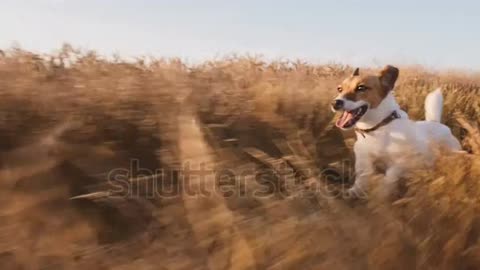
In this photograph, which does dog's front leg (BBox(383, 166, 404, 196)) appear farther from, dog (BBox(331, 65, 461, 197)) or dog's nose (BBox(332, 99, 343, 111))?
dog's nose (BBox(332, 99, 343, 111))

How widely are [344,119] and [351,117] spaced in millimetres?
55

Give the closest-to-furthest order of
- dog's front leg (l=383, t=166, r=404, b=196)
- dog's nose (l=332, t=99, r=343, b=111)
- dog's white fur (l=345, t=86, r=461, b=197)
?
dog's front leg (l=383, t=166, r=404, b=196)
dog's white fur (l=345, t=86, r=461, b=197)
dog's nose (l=332, t=99, r=343, b=111)

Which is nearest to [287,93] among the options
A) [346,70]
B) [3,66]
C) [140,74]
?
[140,74]

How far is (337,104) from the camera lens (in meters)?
4.11

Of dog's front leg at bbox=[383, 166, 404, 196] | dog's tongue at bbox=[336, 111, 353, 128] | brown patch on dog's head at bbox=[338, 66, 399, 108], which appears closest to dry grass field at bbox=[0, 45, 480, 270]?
dog's front leg at bbox=[383, 166, 404, 196]

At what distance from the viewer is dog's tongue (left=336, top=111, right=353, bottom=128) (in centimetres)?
417

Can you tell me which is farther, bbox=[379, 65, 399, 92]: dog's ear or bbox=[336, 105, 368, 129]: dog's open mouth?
bbox=[379, 65, 399, 92]: dog's ear

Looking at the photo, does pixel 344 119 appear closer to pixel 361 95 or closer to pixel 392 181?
pixel 361 95

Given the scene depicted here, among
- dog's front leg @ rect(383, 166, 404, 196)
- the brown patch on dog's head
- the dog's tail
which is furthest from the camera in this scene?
the dog's tail

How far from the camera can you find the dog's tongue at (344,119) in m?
4.17

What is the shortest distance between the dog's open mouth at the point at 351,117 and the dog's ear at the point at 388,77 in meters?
0.24

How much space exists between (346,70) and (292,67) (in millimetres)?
1410

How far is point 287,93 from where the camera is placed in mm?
4707

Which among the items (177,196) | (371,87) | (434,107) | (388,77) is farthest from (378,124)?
(177,196)
